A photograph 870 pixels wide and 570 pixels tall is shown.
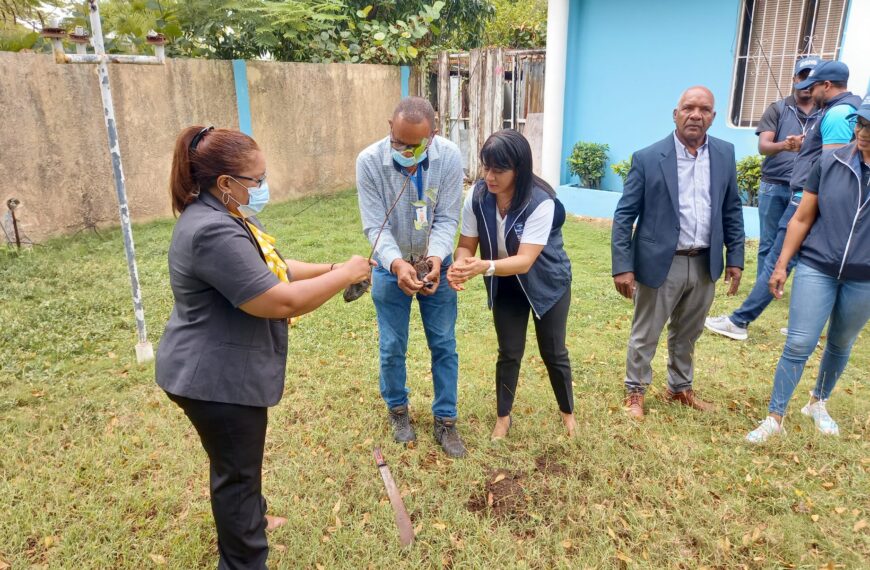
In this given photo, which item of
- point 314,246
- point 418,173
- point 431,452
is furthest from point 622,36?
point 431,452

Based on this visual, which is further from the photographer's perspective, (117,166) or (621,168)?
(621,168)

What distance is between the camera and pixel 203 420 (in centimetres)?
227

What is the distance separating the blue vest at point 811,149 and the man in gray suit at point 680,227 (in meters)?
1.56

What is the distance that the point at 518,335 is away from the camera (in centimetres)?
348

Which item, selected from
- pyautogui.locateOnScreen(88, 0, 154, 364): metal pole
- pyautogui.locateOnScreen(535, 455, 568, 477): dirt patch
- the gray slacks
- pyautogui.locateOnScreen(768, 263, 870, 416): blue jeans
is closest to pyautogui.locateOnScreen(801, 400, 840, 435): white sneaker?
pyautogui.locateOnScreen(768, 263, 870, 416): blue jeans

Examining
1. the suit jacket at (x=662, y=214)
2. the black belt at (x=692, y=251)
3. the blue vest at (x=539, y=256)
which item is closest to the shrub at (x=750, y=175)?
the suit jacket at (x=662, y=214)

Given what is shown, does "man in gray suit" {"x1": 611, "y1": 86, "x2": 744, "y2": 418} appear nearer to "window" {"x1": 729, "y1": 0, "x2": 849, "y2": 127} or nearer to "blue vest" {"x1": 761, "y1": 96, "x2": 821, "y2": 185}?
"blue vest" {"x1": 761, "y1": 96, "x2": 821, "y2": 185}

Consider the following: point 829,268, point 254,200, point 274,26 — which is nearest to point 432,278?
point 254,200

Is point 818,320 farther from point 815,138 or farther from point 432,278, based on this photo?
point 432,278

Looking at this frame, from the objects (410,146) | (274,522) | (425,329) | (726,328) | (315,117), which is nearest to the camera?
(274,522)

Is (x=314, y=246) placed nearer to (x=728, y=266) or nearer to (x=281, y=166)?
(x=281, y=166)

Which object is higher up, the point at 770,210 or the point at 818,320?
the point at 770,210

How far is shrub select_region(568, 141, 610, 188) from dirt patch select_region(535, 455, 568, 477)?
665 centimetres

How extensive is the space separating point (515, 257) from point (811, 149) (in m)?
3.23
